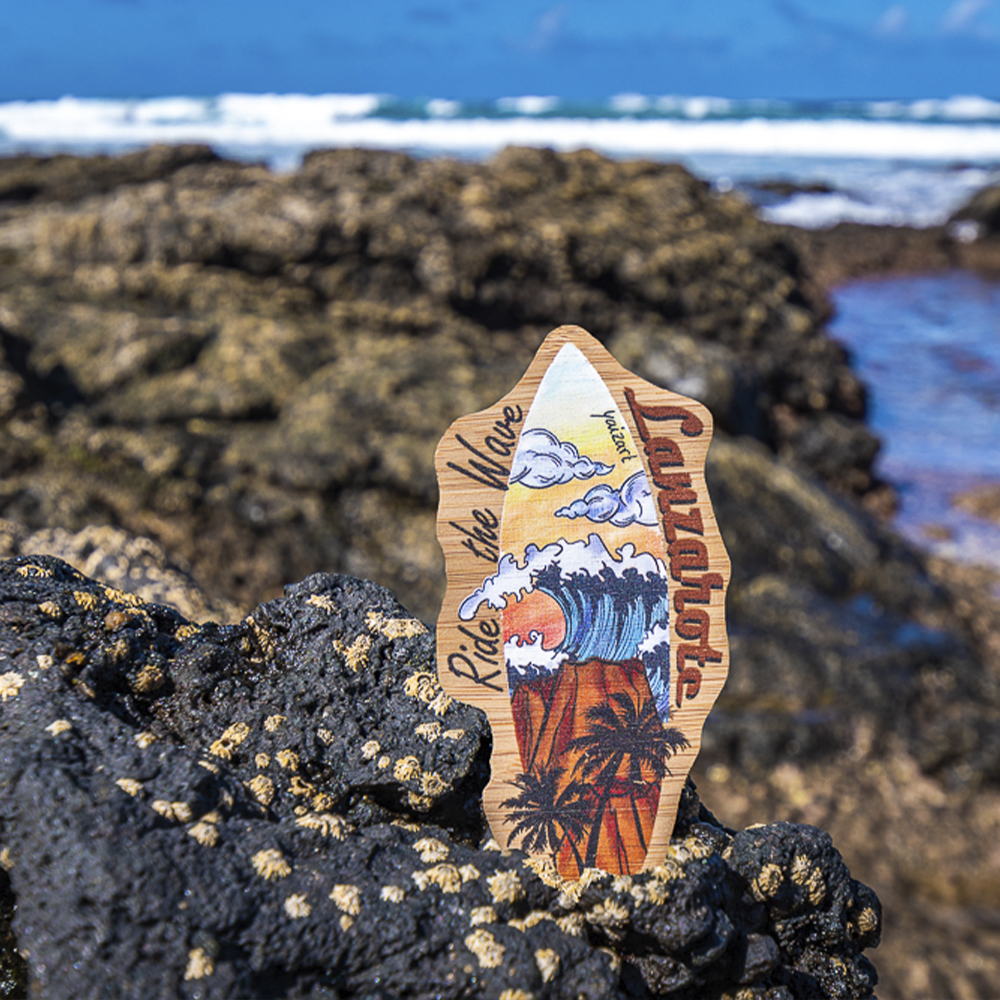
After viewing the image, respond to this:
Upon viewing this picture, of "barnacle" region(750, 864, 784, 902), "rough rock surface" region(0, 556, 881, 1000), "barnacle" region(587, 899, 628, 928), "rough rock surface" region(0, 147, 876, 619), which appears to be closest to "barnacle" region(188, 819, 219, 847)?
"rough rock surface" region(0, 556, 881, 1000)

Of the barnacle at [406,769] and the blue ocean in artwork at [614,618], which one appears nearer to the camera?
the barnacle at [406,769]

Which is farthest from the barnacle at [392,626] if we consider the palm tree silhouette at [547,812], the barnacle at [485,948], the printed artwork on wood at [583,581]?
the barnacle at [485,948]

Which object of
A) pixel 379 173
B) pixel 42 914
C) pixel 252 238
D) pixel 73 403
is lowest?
pixel 73 403

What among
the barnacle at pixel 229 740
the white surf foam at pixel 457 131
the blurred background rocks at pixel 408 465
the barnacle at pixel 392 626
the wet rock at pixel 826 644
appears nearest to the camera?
the barnacle at pixel 229 740

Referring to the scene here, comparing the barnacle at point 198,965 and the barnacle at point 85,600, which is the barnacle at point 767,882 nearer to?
the barnacle at point 198,965

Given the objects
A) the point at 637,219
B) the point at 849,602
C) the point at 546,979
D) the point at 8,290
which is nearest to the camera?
the point at 546,979

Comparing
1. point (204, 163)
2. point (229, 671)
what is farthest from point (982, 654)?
point (204, 163)

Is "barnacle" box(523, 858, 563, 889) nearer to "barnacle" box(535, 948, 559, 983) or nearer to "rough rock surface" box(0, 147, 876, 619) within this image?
"barnacle" box(535, 948, 559, 983)

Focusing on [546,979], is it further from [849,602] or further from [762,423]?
[762,423]

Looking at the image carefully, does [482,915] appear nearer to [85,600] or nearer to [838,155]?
[85,600]
